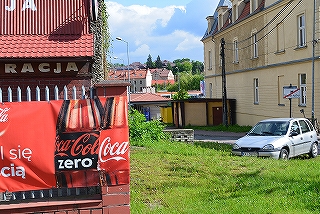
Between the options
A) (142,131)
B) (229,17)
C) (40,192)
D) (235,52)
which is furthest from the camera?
(229,17)

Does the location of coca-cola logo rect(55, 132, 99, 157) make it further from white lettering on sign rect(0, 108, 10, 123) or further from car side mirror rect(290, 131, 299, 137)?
car side mirror rect(290, 131, 299, 137)

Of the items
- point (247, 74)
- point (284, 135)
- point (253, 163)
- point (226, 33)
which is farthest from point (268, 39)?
point (253, 163)

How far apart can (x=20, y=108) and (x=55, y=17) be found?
6.80m

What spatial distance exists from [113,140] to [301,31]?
24091mm

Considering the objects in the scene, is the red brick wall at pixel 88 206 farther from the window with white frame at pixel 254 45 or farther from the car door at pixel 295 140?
the window with white frame at pixel 254 45

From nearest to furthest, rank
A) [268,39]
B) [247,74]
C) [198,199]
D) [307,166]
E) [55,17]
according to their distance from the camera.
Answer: [198,199] → [307,166] → [55,17] → [268,39] → [247,74]

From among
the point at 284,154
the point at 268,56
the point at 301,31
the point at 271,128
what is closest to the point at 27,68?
the point at 284,154

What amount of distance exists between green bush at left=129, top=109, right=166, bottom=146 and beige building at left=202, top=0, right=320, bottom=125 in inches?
298

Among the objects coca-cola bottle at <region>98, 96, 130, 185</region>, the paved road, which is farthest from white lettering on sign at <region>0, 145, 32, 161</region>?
the paved road

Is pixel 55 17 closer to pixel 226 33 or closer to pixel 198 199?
pixel 198 199

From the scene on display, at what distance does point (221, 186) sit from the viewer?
8828mm

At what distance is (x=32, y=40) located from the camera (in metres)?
11.7

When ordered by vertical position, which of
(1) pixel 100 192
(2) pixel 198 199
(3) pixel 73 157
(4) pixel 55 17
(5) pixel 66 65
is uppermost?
(4) pixel 55 17

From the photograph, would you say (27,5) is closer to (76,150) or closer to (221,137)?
(76,150)
